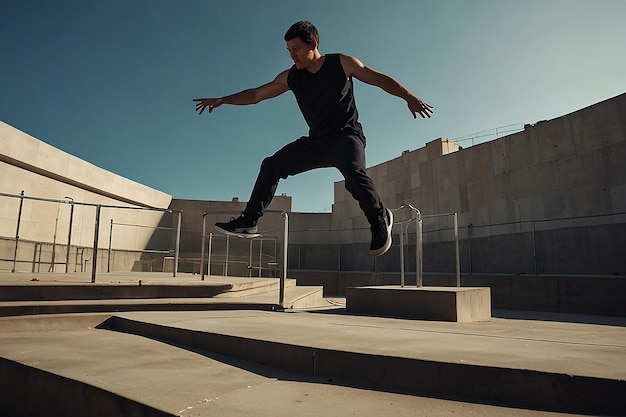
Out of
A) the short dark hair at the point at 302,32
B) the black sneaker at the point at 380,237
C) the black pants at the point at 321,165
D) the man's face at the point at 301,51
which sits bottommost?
the black sneaker at the point at 380,237

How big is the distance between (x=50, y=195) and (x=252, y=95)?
36.7 feet

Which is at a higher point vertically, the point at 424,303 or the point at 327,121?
the point at 327,121

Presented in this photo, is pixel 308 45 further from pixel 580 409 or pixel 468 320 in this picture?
pixel 468 320

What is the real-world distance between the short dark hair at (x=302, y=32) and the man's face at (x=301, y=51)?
0.8 inches

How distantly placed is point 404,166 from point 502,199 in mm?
5159

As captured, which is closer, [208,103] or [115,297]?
[208,103]

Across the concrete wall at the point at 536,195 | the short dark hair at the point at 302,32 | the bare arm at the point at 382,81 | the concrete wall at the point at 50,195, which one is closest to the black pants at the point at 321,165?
the bare arm at the point at 382,81

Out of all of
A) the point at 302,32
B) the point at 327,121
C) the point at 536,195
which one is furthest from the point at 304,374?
the point at 536,195

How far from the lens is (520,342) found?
2.63 meters

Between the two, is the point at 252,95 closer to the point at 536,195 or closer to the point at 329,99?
the point at 329,99

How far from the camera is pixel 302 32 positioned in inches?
110

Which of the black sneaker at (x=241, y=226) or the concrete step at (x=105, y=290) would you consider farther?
the concrete step at (x=105, y=290)

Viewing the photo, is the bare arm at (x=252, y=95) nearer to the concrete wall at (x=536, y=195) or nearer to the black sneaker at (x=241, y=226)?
the black sneaker at (x=241, y=226)

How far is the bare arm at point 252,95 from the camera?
3133 mm
